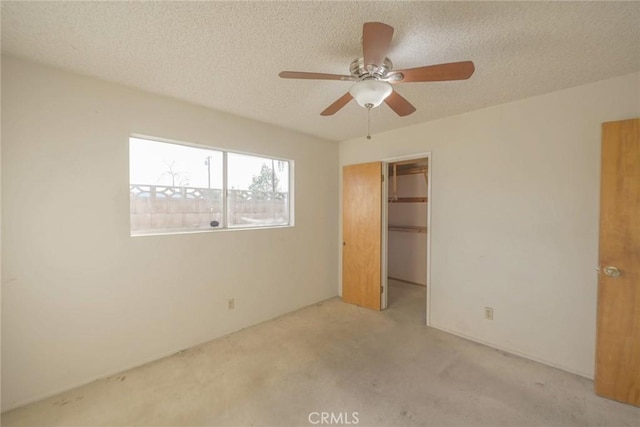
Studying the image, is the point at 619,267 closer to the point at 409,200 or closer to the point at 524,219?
the point at 524,219

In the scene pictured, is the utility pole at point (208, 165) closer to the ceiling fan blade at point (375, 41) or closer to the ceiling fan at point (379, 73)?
the ceiling fan at point (379, 73)

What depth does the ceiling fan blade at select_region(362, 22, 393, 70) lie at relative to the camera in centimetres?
111

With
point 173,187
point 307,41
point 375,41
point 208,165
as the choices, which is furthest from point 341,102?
point 173,187

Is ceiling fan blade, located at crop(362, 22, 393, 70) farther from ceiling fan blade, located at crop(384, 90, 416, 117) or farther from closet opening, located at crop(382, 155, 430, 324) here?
closet opening, located at crop(382, 155, 430, 324)

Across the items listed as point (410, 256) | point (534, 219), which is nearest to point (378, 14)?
point (534, 219)

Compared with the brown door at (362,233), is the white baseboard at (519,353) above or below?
below

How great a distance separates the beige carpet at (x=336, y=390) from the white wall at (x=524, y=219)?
1.08 ft

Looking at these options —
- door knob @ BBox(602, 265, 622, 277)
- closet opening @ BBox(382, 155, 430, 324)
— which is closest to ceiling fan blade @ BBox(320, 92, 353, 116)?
door knob @ BBox(602, 265, 622, 277)

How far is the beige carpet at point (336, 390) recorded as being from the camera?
1.66 m

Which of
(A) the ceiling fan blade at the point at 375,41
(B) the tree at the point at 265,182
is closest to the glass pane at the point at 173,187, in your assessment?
(B) the tree at the point at 265,182

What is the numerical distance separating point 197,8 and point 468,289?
10.6 ft

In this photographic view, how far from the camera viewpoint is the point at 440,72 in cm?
138

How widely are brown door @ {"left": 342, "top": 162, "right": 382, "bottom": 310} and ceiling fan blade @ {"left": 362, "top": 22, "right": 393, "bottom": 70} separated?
213cm

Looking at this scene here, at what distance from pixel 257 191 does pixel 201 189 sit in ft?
2.21
